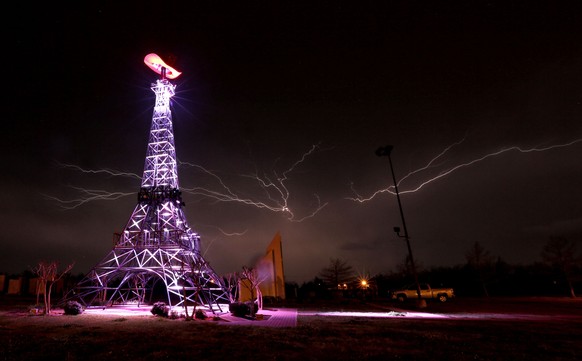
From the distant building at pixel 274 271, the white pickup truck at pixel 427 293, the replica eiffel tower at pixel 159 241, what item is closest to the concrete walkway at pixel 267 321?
the replica eiffel tower at pixel 159 241

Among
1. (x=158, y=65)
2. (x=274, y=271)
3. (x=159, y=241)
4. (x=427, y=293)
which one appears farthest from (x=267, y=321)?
(x=158, y=65)

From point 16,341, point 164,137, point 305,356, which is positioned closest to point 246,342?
point 305,356

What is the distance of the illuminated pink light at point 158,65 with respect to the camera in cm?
2795

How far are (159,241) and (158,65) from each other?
53.5 ft

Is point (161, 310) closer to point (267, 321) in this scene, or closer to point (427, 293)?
point (267, 321)

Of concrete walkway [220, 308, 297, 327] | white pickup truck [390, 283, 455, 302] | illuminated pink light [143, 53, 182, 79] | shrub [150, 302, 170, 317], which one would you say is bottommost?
white pickup truck [390, 283, 455, 302]

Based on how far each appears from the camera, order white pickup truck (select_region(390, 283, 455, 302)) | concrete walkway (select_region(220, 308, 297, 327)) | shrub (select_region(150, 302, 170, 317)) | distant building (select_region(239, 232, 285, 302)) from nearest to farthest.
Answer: concrete walkway (select_region(220, 308, 297, 327)) → shrub (select_region(150, 302, 170, 317)) → white pickup truck (select_region(390, 283, 455, 302)) → distant building (select_region(239, 232, 285, 302))

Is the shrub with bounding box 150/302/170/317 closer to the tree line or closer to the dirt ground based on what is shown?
the dirt ground

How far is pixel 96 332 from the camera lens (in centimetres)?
998

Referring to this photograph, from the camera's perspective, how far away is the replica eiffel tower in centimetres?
2069

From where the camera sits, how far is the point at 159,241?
22.4 meters

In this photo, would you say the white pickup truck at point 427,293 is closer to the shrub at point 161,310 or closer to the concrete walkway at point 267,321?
the concrete walkway at point 267,321

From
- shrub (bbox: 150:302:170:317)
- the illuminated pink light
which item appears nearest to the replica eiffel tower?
the illuminated pink light

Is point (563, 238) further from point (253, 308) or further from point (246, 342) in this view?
point (246, 342)
